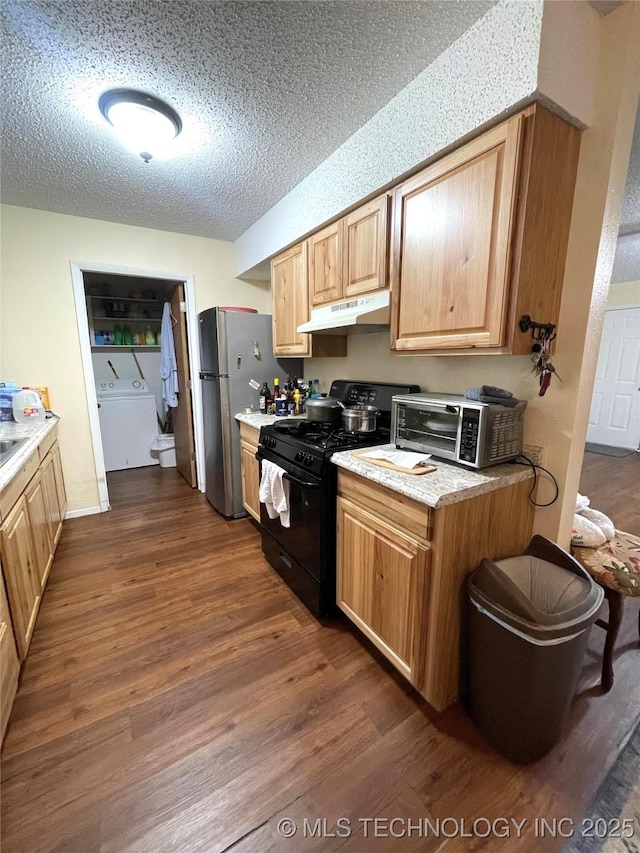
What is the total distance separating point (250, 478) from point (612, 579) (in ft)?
7.18

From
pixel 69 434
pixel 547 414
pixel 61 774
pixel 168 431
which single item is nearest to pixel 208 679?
pixel 61 774

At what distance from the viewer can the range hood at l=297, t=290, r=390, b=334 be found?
1.69 meters

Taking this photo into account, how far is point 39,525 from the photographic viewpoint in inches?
78.5

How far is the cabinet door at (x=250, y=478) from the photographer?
2.61 metres

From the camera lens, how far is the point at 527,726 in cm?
114

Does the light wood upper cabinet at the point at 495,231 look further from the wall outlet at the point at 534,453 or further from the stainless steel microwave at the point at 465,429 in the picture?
the wall outlet at the point at 534,453

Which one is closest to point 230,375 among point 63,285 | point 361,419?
point 361,419

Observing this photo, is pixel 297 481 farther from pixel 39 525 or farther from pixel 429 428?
pixel 39 525

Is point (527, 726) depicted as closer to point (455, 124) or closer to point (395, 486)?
point (395, 486)

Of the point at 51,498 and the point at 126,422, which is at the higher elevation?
the point at 126,422

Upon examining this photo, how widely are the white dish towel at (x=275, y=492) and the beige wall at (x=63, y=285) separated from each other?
1.99 meters

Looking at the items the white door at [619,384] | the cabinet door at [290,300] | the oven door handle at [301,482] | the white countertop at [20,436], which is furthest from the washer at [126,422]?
the white door at [619,384]

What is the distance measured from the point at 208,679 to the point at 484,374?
187 centimetres

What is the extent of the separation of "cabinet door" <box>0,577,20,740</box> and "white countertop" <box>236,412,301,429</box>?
1501mm
